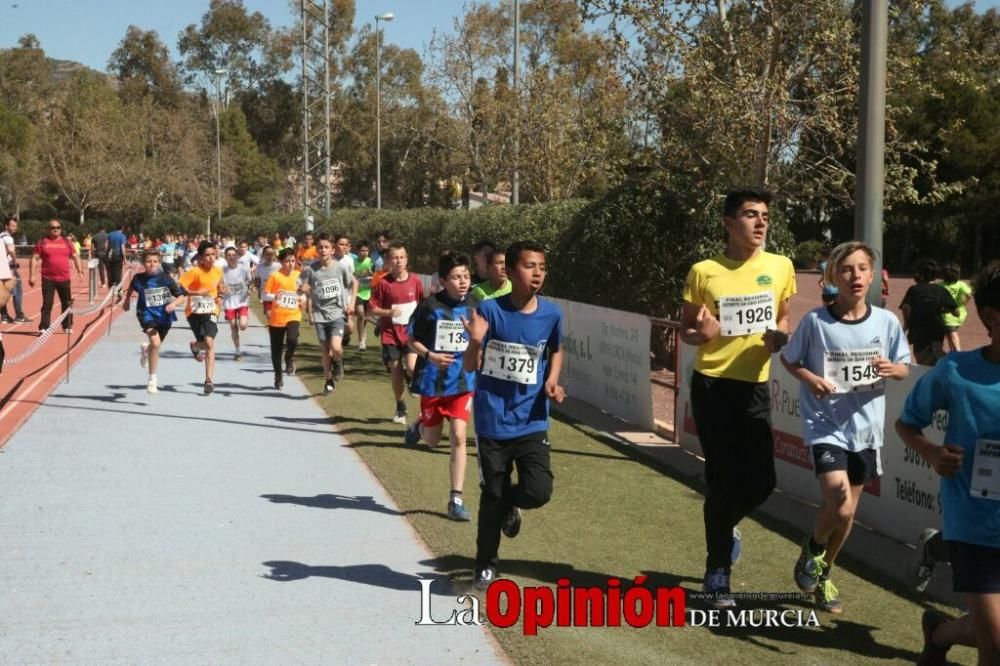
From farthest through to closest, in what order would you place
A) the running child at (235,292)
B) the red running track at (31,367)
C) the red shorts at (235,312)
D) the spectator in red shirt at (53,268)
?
the spectator in red shirt at (53,268)
the red shorts at (235,312)
the running child at (235,292)
the red running track at (31,367)

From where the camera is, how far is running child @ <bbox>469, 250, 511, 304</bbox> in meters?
8.90

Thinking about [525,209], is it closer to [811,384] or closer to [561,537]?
[561,537]

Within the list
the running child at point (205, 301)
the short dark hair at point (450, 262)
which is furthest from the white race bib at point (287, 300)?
the short dark hair at point (450, 262)

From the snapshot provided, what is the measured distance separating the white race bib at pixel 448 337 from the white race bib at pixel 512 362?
2631mm

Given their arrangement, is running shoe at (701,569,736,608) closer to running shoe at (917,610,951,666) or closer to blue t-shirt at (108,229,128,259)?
running shoe at (917,610,951,666)

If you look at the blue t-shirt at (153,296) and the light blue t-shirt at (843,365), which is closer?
the light blue t-shirt at (843,365)

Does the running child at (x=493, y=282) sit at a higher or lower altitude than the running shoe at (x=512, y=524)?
higher

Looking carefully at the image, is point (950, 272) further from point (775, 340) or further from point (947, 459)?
point (947, 459)

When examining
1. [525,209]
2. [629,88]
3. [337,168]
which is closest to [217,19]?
[337,168]

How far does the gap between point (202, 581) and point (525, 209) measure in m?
18.9

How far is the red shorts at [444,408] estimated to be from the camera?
8.80 meters

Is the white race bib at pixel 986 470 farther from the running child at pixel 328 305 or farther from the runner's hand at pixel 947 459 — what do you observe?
the running child at pixel 328 305

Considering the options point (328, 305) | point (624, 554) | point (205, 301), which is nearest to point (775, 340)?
point (624, 554)

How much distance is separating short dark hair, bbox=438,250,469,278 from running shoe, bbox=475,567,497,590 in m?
3.29
